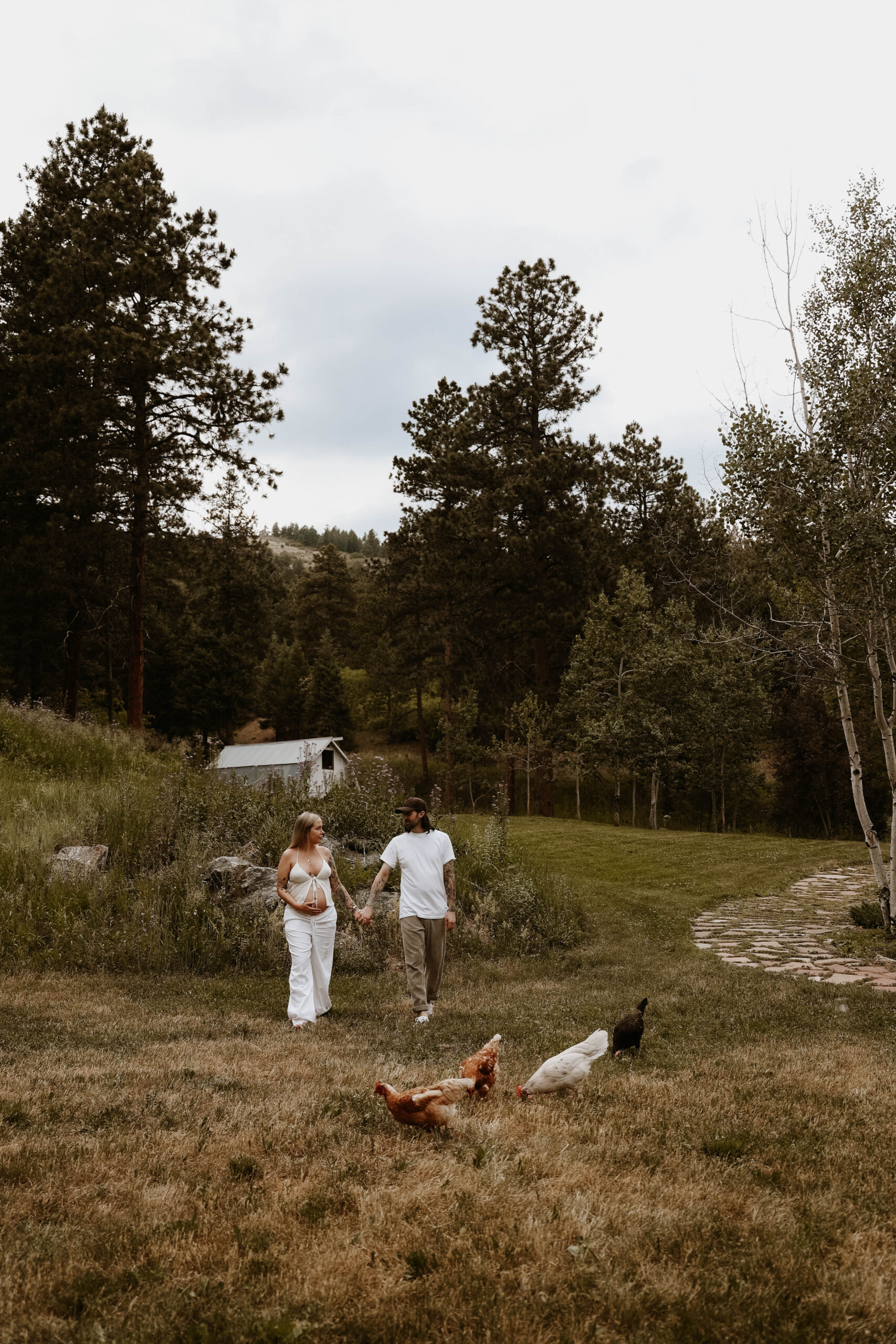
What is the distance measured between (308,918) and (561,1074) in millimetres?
3198

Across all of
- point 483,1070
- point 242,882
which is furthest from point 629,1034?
point 242,882

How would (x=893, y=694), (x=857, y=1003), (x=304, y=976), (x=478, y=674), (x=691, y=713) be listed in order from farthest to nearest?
1. (x=478, y=674)
2. (x=691, y=713)
3. (x=893, y=694)
4. (x=857, y=1003)
5. (x=304, y=976)

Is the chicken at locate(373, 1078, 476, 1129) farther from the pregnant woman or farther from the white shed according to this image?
the white shed

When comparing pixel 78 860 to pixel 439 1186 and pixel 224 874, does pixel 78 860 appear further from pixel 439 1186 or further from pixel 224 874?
pixel 439 1186

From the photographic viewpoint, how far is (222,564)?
26047mm

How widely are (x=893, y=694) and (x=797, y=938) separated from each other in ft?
11.2

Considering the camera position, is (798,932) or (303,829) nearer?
(303,829)

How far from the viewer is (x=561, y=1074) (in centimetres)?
516

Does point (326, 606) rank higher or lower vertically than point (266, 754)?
higher

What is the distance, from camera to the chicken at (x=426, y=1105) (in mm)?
4441

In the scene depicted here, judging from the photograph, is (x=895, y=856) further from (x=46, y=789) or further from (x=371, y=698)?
(x=371, y=698)

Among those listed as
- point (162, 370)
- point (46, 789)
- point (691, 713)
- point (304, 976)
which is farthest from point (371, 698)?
point (304, 976)

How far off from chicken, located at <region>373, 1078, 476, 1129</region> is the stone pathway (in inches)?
240

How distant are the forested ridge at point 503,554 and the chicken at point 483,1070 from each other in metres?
8.18
